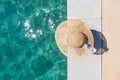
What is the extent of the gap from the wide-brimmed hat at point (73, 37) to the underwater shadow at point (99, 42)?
9 centimetres

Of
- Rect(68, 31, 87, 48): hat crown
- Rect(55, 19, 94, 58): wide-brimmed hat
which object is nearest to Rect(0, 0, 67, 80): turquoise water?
Rect(55, 19, 94, 58): wide-brimmed hat

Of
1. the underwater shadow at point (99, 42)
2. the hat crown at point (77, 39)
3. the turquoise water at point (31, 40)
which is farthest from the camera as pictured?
the turquoise water at point (31, 40)

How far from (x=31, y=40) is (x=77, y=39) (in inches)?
21.2

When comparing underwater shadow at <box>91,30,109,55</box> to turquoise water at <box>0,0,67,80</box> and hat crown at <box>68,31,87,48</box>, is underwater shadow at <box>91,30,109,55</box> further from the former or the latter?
turquoise water at <box>0,0,67,80</box>

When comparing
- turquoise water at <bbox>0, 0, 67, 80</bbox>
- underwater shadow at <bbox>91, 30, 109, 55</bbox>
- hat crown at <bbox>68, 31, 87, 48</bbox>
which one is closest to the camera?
hat crown at <bbox>68, 31, 87, 48</bbox>

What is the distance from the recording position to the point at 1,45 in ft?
10.6

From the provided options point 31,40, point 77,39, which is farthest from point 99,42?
point 31,40

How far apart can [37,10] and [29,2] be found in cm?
11

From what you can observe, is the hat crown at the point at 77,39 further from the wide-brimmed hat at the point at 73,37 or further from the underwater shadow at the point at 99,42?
the underwater shadow at the point at 99,42

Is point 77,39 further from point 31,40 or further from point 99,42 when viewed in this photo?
point 31,40

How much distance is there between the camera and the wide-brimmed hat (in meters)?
2.87

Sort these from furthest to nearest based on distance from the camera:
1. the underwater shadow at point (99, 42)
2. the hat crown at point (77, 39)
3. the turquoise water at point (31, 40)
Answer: the turquoise water at point (31, 40) → the underwater shadow at point (99, 42) → the hat crown at point (77, 39)

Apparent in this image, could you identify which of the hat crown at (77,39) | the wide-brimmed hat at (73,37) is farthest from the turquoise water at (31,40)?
the hat crown at (77,39)

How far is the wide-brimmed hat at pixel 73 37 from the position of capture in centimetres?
287
